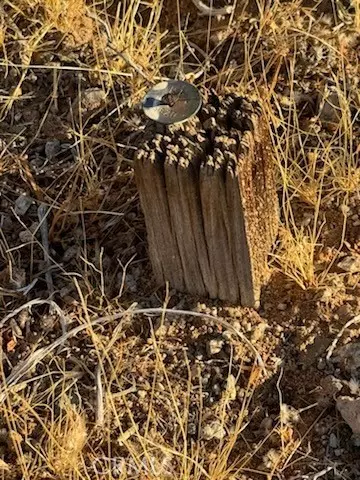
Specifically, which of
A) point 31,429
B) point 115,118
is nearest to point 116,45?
point 115,118

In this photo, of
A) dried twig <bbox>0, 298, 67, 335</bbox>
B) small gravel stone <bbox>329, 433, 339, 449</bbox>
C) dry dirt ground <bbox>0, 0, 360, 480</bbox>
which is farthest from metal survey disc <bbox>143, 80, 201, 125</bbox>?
small gravel stone <bbox>329, 433, 339, 449</bbox>

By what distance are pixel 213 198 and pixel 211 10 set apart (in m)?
1.18

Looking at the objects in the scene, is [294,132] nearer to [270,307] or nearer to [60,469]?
[270,307]

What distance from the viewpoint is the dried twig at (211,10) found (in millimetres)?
3146

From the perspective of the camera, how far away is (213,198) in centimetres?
219

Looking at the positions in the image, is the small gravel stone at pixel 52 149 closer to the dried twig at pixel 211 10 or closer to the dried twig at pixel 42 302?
the dried twig at pixel 42 302

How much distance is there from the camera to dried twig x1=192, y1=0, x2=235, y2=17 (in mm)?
3146

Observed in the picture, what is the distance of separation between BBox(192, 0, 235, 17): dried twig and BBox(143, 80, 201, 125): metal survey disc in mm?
1002

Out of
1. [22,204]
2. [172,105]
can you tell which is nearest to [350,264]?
[172,105]

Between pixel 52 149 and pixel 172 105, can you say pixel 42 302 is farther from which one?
pixel 172 105

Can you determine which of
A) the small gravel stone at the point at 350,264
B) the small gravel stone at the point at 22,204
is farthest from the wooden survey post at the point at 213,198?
the small gravel stone at the point at 22,204

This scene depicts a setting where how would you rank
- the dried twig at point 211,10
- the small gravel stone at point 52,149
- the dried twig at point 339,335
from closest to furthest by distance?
1. the dried twig at point 339,335
2. the small gravel stone at point 52,149
3. the dried twig at point 211,10

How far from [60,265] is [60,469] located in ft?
2.08

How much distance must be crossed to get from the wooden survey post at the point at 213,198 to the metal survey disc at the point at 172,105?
0.09 ft
